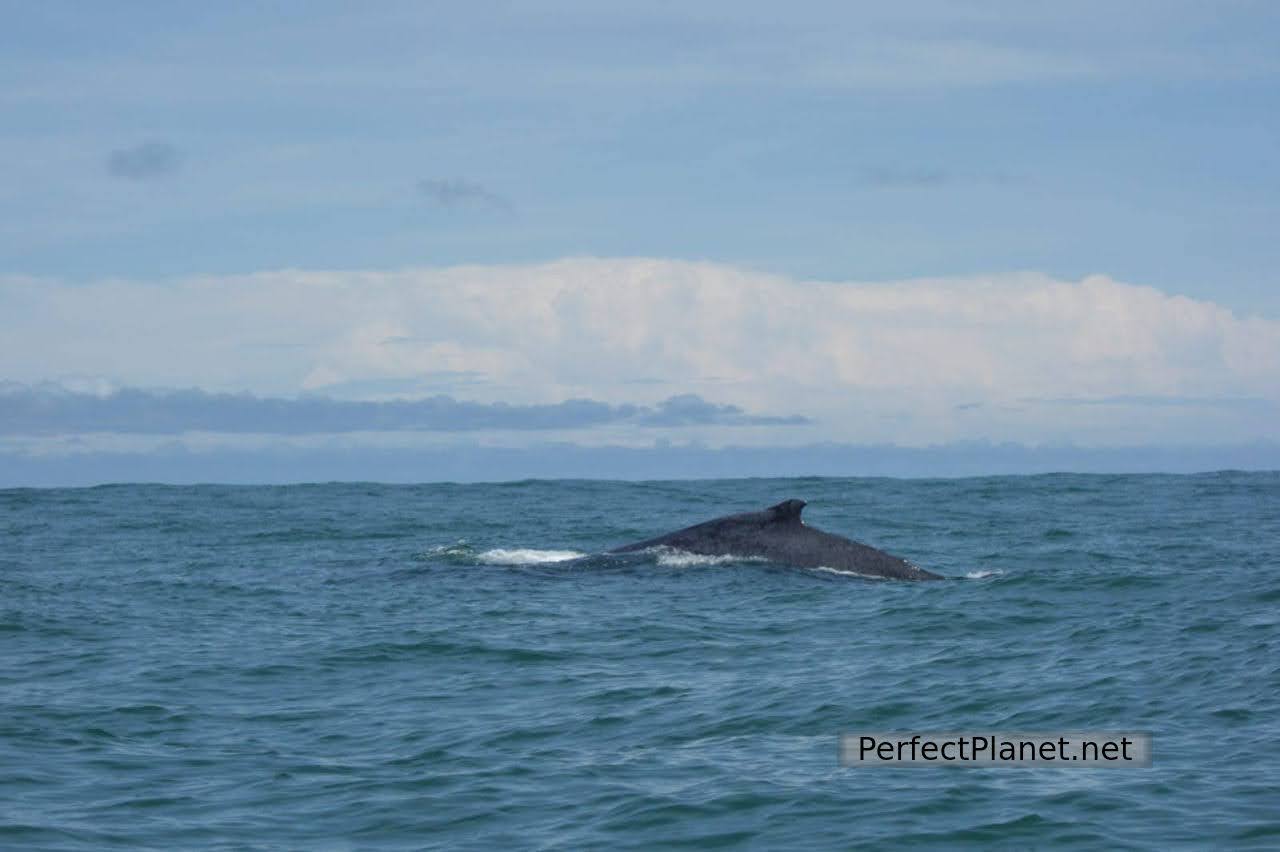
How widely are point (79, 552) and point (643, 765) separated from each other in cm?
2327

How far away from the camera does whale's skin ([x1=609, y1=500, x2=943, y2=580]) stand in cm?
2583

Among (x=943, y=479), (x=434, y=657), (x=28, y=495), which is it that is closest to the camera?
(x=434, y=657)

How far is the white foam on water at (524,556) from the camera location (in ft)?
94.1

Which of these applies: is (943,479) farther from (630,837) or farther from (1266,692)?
(630,837)

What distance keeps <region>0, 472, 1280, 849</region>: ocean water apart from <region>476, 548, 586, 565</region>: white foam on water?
23cm

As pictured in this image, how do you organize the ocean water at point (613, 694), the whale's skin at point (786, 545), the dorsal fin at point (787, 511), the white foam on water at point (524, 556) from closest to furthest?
the ocean water at point (613, 694) → the whale's skin at point (786, 545) → the dorsal fin at point (787, 511) → the white foam on water at point (524, 556)

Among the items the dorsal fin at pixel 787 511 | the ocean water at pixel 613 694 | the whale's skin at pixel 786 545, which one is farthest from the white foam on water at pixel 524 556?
the dorsal fin at pixel 787 511

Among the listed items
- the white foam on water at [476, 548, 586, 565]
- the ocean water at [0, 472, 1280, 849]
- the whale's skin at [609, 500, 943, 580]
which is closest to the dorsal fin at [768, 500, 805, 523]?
the whale's skin at [609, 500, 943, 580]

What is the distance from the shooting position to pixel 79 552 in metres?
33.5

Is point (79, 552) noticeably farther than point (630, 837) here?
Yes

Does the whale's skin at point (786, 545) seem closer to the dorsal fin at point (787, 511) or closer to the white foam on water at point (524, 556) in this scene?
the dorsal fin at point (787, 511)

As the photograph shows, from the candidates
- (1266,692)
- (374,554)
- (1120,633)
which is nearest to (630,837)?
(1266,692)

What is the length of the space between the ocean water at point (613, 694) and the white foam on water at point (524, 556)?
0.23 m

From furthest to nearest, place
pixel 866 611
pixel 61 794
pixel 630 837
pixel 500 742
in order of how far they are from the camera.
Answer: pixel 866 611, pixel 500 742, pixel 61 794, pixel 630 837
